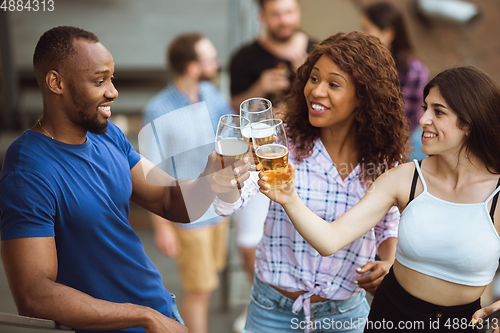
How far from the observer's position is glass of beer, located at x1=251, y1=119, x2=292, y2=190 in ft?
4.04

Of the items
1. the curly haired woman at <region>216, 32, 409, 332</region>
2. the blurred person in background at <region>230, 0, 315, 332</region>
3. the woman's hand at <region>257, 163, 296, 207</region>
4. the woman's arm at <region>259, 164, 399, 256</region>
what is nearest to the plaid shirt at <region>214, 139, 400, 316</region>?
the curly haired woman at <region>216, 32, 409, 332</region>

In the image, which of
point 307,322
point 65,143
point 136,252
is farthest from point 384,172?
point 65,143

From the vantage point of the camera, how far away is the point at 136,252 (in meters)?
1.44

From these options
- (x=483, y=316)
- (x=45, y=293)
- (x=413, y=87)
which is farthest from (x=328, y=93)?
(x=413, y=87)

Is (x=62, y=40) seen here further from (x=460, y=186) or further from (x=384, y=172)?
(x=460, y=186)

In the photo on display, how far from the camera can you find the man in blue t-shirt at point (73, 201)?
115 centimetres

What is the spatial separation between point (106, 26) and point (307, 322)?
423cm

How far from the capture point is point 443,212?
1.38 meters

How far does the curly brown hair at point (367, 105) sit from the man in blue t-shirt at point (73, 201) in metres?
0.39

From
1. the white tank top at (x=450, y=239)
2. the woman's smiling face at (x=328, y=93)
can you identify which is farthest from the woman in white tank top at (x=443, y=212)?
the woman's smiling face at (x=328, y=93)

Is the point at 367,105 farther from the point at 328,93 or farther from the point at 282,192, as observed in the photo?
the point at 282,192

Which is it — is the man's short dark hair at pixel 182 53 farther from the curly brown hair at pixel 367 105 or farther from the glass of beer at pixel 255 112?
the glass of beer at pixel 255 112

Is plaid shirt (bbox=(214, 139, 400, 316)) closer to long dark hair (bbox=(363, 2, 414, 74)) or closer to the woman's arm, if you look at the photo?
the woman's arm

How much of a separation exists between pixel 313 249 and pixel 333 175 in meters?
0.26
